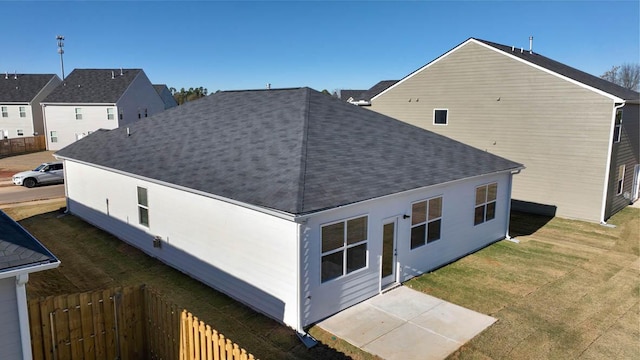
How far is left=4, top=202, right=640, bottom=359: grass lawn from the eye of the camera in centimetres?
922

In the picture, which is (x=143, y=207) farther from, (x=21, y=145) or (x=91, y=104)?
(x=21, y=145)

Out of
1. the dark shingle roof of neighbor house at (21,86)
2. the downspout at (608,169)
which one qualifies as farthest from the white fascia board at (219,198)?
the dark shingle roof of neighbor house at (21,86)

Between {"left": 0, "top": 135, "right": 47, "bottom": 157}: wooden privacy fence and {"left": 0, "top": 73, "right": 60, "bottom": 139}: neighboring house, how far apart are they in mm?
5261

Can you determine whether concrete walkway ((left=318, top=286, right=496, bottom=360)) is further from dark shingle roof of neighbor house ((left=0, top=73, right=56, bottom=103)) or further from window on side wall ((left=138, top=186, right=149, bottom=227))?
dark shingle roof of neighbor house ((left=0, top=73, right=56, bottom=103))

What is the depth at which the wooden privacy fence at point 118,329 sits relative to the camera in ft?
24.7

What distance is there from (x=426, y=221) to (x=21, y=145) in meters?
44.0

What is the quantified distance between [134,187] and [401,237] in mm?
9201

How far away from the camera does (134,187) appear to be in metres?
14.9

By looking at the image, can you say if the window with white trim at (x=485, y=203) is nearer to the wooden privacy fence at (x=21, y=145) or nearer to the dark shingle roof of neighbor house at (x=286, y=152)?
the dark shingle roof of neighbor house at (x=286, y=152)

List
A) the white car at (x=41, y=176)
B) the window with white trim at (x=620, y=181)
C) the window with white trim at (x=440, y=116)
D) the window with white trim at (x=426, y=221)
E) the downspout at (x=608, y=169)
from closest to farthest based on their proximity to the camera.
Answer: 1. the window with white trim at (x=426, y=221)
2. the downspout at (x=608, y=169)
3. the window with white trim at (x=620, y=181)
4. the window with white trim at (x=440, y=116)
5. the white car at (x=41, y=176)

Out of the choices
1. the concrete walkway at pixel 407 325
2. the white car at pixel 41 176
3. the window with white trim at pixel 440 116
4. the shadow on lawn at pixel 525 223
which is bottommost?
the shadow on lawn at pixel 525 223

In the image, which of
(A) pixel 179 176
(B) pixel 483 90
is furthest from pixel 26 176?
(B) pixel 483 90

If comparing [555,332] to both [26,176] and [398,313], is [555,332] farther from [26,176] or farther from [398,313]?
[26,176]

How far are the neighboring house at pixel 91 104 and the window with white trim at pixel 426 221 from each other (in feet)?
125
